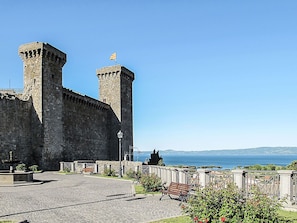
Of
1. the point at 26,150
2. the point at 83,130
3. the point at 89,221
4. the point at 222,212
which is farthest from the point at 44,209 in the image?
the point at 83,130

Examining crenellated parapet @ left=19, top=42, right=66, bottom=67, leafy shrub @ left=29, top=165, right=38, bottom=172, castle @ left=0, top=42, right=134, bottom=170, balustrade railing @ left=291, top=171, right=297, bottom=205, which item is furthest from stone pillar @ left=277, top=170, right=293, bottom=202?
crenellated parapet @ left=19, top=42, right=66, bottom=67

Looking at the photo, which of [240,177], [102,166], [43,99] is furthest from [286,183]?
[43,99]

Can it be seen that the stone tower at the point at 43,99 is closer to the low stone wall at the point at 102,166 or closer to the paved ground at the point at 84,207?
the low stone wall at the point at 102,166

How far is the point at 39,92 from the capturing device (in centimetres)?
3650

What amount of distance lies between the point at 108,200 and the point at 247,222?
903 cm

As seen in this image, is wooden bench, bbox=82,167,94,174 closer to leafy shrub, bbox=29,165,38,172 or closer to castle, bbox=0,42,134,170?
leafy shrub, bbox=29,165,38,172

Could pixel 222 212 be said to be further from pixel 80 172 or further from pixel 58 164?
pixel 58 164

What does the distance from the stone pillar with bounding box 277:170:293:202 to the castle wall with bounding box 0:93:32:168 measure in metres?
28.1

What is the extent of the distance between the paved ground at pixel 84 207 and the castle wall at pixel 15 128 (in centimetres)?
1695

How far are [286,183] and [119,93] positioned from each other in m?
41.8

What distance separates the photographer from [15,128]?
34.8 metres

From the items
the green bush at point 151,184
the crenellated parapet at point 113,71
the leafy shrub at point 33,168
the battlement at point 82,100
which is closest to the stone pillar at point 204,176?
the green bush at point 151,184

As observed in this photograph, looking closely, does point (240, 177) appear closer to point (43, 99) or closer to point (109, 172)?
point (109, 172)

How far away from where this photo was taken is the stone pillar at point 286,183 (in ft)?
41.2
